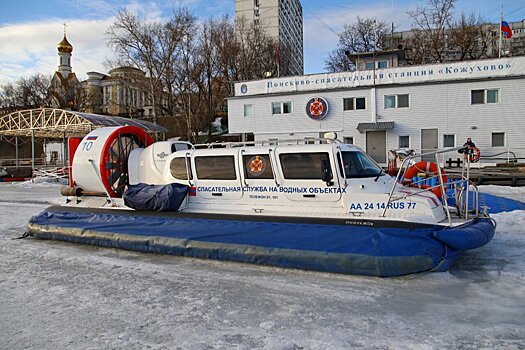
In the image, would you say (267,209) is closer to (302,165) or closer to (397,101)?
(302,165)

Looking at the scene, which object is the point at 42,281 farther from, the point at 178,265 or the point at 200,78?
the point at 200,78

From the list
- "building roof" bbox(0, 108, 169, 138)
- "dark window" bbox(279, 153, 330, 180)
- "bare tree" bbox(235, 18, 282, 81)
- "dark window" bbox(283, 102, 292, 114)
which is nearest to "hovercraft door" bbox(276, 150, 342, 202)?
"dark window" bbox(279, 153, 330, 180)

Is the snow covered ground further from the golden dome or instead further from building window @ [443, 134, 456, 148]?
the golden dome

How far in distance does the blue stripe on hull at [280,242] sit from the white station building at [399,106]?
18813mm

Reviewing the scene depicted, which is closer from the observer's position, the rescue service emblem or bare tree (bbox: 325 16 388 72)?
the rescue service emblem

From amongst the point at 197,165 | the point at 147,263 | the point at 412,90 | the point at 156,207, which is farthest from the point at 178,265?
the point at 412,90

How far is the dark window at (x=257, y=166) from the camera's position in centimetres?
609

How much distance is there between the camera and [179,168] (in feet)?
22.5

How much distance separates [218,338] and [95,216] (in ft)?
14.3

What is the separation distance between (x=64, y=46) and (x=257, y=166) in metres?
87.6

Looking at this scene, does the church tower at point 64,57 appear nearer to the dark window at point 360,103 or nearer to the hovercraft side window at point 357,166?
the dark window at point 360,103

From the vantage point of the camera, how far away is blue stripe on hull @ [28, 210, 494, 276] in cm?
471

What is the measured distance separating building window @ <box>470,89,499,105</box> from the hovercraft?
16949 mm

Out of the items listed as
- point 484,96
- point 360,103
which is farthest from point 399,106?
point 484,96
